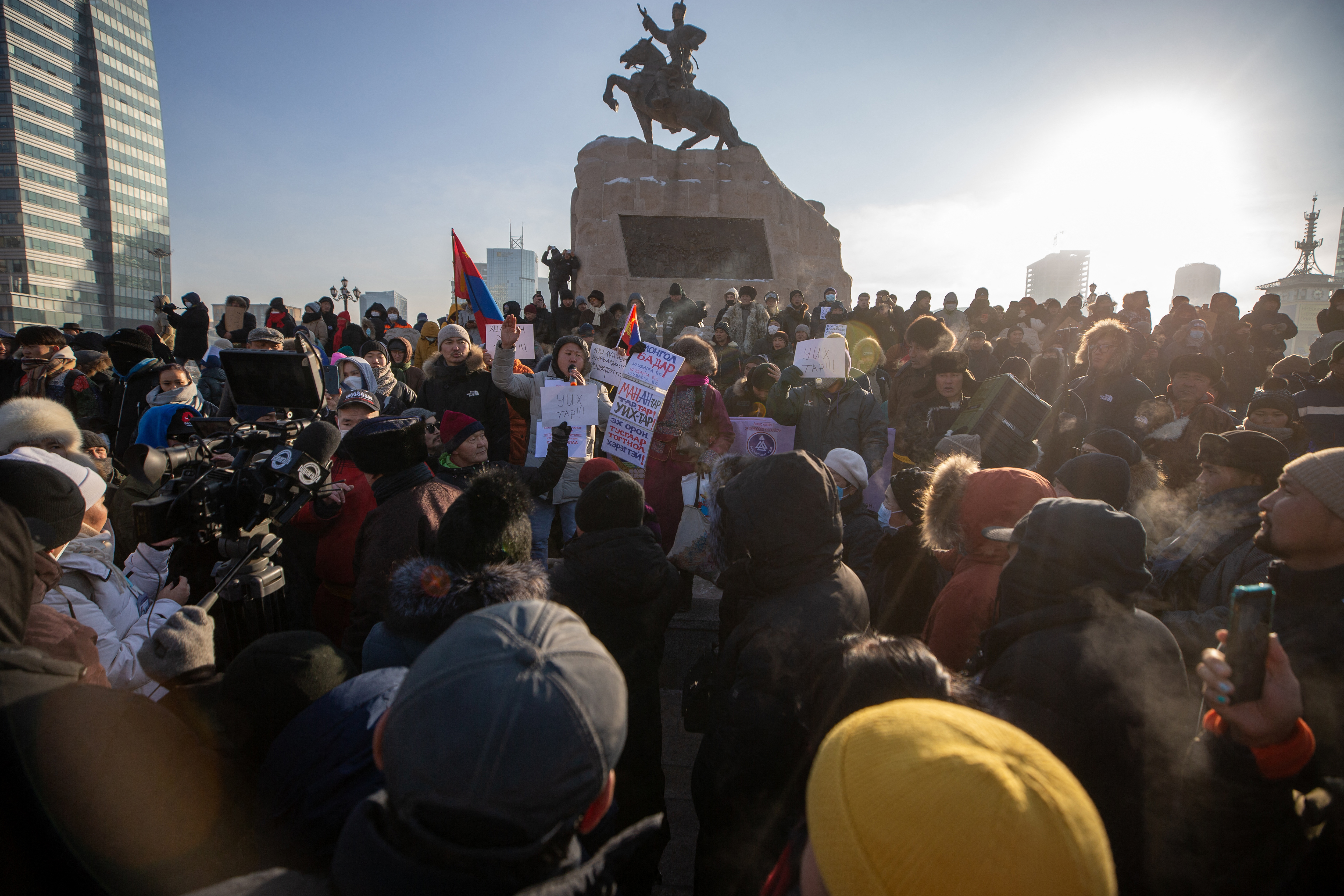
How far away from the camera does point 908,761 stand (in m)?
0.81

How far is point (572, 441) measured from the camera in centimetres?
386

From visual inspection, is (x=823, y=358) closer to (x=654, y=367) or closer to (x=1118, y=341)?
(x=654, y=367)

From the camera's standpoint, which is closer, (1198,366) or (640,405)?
(1198,366)

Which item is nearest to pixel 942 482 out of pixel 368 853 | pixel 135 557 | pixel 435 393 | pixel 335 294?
pixel 368 853

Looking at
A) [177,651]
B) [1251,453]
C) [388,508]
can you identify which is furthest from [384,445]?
[1251,453]

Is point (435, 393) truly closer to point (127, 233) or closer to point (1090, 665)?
point (1090, 665)

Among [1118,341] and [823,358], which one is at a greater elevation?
[1118,341]

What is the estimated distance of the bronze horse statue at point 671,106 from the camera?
13766 mm

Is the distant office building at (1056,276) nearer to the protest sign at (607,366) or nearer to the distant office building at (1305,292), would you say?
the distant office building at (1305,292)

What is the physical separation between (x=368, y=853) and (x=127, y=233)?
10087 cm

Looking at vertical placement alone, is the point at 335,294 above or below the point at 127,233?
below

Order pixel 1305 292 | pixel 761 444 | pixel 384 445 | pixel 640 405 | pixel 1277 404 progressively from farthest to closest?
pixel 1305 292, pixel 761 444, pixel 640 405, pixel 1277 404, pixel 384 445

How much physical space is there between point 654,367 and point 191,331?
22.4 ft

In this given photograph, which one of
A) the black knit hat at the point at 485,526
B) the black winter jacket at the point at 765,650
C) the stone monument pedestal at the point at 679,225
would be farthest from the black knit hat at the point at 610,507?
the stone monument pedestal at the point at 679,225
